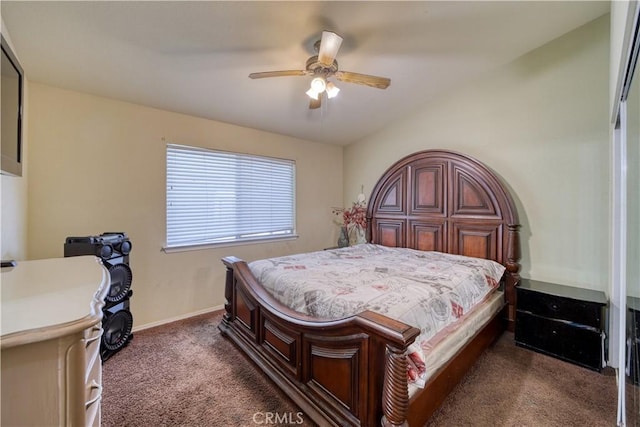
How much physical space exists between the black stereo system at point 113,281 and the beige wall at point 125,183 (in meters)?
0.43

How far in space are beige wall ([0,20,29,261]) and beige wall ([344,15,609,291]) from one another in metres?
4.21

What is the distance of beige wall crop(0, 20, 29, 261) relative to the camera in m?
1.76

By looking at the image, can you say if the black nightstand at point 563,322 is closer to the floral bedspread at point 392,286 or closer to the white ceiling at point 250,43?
the floral bedspread at point 392,286

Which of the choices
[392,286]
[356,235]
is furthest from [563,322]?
[356,235]

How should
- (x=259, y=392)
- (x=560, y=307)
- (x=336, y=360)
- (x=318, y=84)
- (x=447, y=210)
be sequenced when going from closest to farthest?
(x=336, y=360)
(x=259, y=392)
(x=318, y=84)
(x=560, y=307)
(x=447, y=210)

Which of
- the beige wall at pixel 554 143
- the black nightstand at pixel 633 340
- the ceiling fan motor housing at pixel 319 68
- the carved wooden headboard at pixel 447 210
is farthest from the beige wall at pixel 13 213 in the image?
the beige wall at pixel 554 143

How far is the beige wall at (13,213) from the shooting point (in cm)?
176

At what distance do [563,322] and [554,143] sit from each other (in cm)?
169

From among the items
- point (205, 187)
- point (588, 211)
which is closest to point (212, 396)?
point (205, 187)

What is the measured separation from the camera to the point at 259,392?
1.92 m

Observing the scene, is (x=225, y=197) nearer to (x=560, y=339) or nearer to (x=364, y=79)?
(x=364, y=79)

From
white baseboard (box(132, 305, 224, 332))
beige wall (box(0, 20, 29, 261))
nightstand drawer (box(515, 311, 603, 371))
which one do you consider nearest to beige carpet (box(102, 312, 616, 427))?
nightstand drawer (box(515, 311, 603, 371))

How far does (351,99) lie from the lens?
3.36m

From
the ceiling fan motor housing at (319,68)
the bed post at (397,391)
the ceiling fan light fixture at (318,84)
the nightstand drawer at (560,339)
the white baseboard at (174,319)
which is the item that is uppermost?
the ceiling fan motor housing at (319,68)
